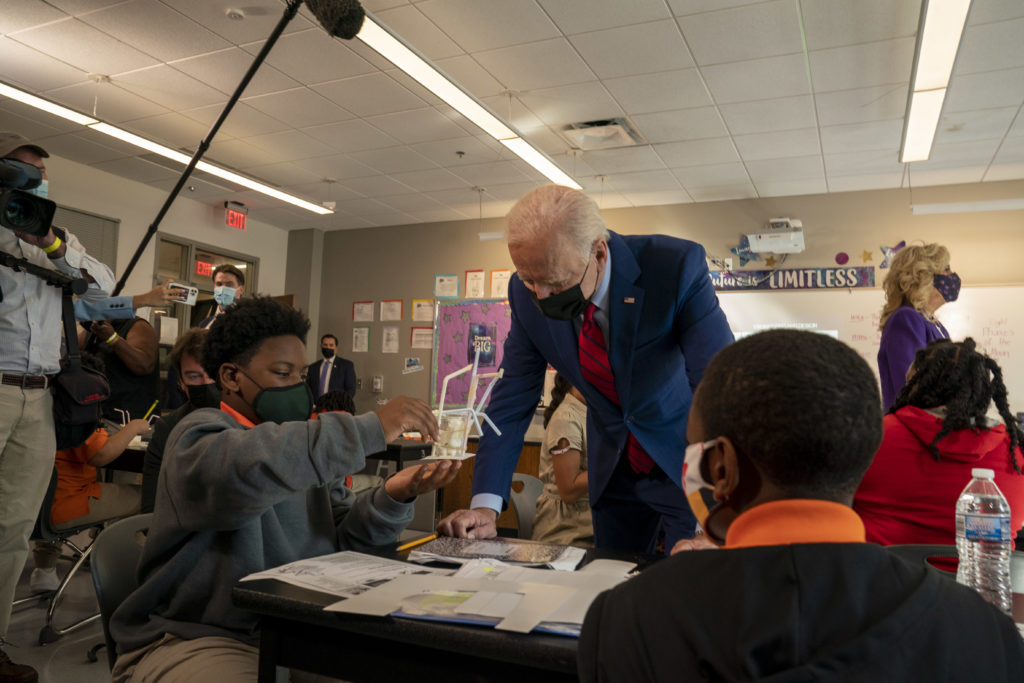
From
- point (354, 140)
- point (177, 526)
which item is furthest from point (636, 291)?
point (354, 140)

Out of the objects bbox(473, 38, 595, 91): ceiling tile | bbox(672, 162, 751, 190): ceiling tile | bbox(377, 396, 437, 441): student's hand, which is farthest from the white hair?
bbox(672, 162, 751, 190): ceiling tile

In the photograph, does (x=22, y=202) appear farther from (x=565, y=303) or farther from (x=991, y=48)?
(x=991, y=48)

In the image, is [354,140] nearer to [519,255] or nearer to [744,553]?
[519,255]

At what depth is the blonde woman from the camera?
10.3 feet

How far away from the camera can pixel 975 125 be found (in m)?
5.04

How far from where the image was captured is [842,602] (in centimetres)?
58

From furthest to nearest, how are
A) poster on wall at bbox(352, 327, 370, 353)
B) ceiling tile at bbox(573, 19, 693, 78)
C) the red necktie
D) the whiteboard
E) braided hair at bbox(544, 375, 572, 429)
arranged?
poster on wall at bbox(352, 327, 370, 353), the whiteboard, ceiling tile at bbox(573, 19, 693, 78), braided hair at bbox(544, 375, 572, 429), the red necktie

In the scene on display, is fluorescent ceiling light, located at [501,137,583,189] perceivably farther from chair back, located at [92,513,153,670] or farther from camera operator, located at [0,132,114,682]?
chair back, located at [92,513,153,670]

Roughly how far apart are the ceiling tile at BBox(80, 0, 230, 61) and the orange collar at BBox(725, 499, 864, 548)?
432 cm

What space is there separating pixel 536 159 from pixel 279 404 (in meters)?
4.29

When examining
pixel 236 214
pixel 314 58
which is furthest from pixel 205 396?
pixel 236 214

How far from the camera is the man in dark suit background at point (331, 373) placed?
7.89 m

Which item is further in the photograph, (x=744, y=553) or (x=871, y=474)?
(x=871, y=474)

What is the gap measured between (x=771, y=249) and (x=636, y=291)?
5.25 metres
